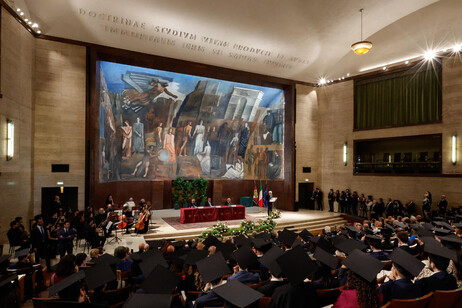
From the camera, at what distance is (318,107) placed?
20.2 meters

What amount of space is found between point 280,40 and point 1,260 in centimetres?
1459

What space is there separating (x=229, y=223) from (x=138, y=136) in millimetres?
7097

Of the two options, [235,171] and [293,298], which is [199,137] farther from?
[293,298]

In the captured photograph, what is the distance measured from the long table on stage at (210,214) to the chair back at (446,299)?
11.2 metres

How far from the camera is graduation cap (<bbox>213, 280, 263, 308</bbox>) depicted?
271 cm

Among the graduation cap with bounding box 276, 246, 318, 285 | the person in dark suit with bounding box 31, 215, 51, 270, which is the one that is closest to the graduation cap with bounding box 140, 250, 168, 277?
the graduation cap with bounding box 276, 246, 318, 285

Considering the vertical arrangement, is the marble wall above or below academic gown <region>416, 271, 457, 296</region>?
above

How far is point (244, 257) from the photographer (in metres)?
4.44

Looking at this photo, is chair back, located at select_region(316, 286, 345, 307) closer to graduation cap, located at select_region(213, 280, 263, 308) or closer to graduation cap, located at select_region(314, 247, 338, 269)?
graduation cap, located at select_region(314, 247, 338, 269)

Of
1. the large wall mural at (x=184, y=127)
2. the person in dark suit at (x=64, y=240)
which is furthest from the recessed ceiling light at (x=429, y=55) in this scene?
the person in dark suit at (x=64, y=240)

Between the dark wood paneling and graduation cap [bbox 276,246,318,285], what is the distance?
12.0 meters

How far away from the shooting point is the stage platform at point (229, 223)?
1174 centimetres

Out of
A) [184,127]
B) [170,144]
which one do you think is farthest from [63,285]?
[184,127]

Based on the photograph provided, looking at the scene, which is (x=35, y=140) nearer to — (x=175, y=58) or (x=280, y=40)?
(x=175, y=58)
